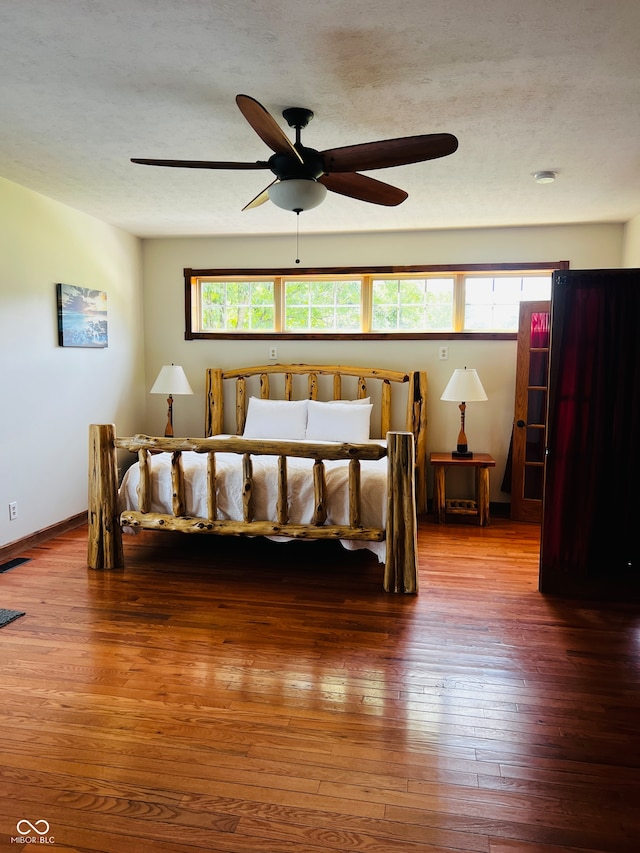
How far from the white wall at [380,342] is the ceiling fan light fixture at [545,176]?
4.50 ft

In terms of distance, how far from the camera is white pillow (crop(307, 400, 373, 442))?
15.5 feet

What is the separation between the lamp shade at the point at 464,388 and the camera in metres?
4.62

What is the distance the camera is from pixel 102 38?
6.61ft

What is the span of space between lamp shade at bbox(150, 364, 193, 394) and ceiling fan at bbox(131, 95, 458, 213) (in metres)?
2.61

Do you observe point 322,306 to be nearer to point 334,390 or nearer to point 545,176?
point 334,390

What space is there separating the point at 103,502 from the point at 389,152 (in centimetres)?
261

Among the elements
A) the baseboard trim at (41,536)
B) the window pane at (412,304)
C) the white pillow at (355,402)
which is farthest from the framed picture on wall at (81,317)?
the window pane at (412,304)

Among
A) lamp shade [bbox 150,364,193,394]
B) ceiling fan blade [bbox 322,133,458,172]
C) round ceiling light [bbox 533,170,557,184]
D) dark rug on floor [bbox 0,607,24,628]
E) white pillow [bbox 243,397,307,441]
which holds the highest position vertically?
round ceiling light [bbox 533,170,557,184]

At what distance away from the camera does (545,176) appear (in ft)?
11.4

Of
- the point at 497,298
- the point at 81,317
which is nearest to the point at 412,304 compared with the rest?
the point at 497,298

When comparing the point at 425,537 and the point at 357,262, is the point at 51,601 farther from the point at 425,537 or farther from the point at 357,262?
the point at 357,262

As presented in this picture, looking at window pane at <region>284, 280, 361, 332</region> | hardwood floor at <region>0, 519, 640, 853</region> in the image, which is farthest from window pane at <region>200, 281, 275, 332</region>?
hardwood floor at <region>0, 519, 640, 853</region>

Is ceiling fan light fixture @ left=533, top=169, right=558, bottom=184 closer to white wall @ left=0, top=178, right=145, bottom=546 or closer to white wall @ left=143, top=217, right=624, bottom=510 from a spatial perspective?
white wall @ left=143, top=217, right=624, bottom=510

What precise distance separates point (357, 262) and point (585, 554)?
3223 millimetres
